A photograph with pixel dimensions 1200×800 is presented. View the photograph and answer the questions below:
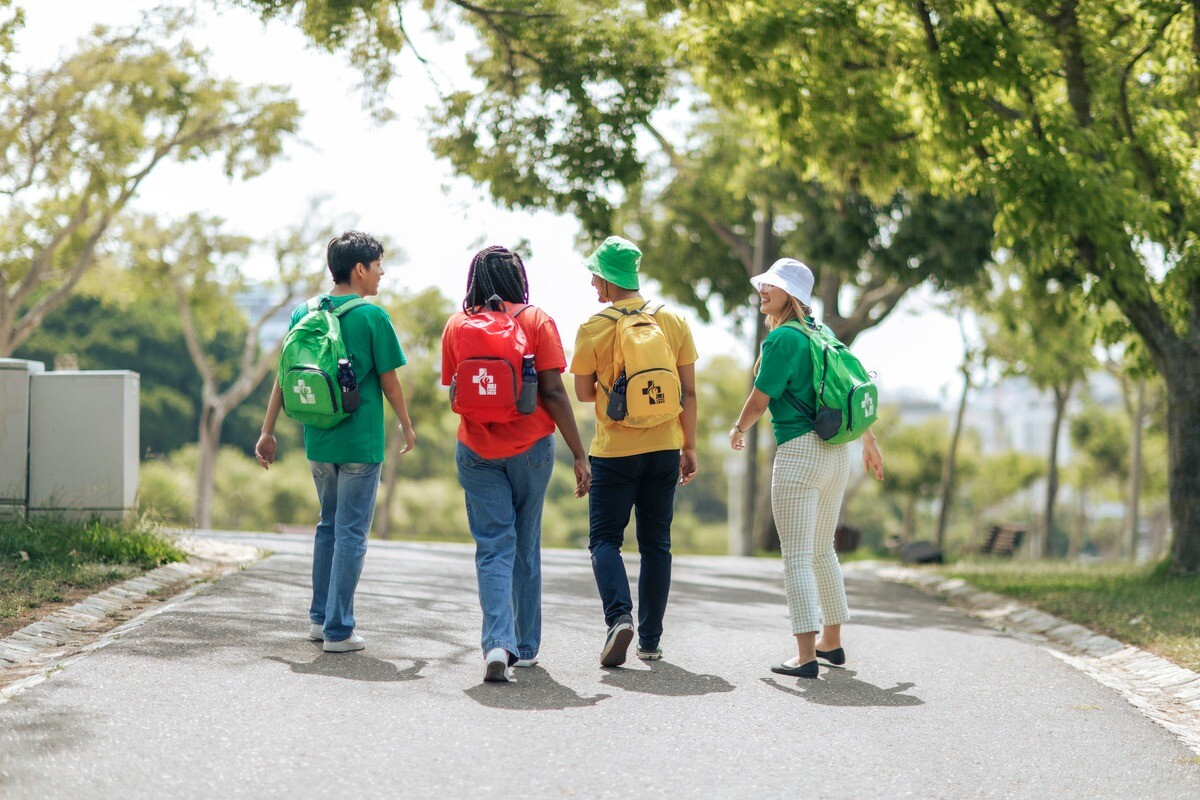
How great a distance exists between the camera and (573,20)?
13.6 metres

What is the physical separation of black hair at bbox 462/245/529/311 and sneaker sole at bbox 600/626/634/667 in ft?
5.09

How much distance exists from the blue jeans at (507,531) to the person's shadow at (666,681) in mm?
460

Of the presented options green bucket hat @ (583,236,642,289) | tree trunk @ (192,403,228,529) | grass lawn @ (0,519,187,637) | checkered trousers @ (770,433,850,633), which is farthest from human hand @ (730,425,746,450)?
tree trunk @ (192,403,228,529)

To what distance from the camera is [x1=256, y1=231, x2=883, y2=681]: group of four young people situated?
5613mm

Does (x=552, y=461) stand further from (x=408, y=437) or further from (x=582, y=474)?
(x=408, y=437)

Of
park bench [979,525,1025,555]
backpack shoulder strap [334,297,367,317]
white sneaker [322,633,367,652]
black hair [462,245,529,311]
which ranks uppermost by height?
black hair [462,245,529,311]

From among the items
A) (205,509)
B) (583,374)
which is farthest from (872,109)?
(205,509)

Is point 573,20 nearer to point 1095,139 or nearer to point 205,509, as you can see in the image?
point 1095,139

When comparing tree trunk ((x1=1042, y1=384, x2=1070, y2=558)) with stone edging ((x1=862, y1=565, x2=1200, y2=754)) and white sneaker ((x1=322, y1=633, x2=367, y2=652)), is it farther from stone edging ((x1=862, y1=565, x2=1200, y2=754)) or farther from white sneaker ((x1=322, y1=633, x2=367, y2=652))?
white sneaker ((x1=322, y1=633, x2=367, y2=652))

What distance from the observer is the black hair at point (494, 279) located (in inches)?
223

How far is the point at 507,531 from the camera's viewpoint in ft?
18.5

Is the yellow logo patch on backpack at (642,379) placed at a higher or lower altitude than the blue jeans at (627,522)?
higher

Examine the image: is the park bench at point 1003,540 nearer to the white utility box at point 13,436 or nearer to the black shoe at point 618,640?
the white utility box at point 13,436

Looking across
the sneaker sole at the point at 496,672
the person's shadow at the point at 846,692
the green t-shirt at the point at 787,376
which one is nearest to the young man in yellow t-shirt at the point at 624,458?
the green t-shirt at the point at 787,376
